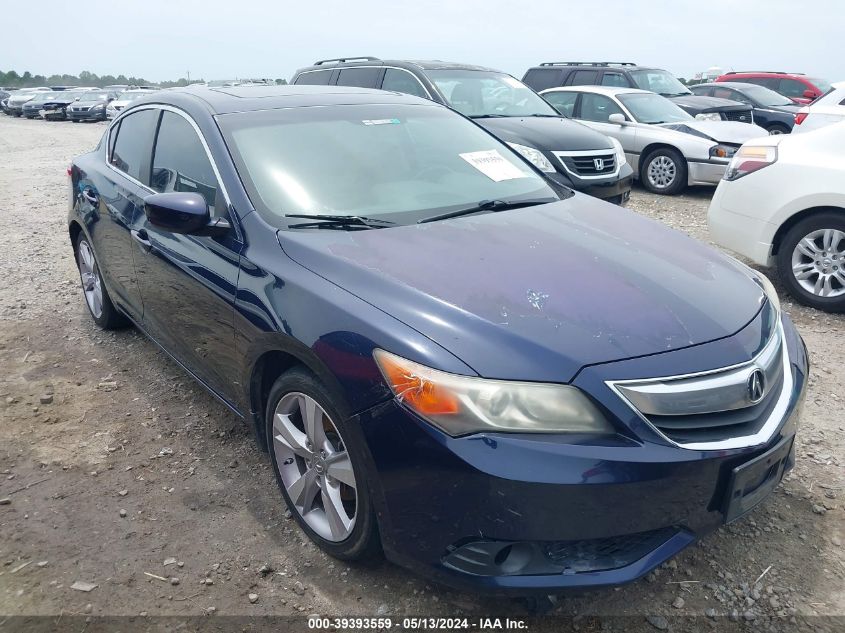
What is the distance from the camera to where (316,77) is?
9516 millimetres

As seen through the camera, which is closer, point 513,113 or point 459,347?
point 459,347

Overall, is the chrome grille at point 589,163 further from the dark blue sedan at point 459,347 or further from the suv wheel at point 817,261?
the dark blue sedan at point 459,347

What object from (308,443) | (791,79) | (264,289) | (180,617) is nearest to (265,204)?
(264,289)

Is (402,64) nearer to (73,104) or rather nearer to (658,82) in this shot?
(658,82)

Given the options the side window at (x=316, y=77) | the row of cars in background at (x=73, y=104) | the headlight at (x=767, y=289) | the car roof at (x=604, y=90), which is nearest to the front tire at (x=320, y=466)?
the headlight at (x=767, y=289)

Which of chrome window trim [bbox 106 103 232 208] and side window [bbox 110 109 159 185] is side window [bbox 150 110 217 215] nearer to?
chrome window trim [bbox 106 103 232 208]

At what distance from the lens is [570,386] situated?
199 centimetres

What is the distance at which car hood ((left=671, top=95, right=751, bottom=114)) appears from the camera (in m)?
12.4

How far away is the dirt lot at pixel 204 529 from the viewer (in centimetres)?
240

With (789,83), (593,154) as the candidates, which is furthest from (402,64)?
(789,83)

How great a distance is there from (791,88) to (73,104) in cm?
2854

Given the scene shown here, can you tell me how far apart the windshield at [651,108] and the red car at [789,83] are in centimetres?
865

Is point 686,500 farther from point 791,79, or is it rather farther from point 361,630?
point 791,79

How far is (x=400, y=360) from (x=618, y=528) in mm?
789
